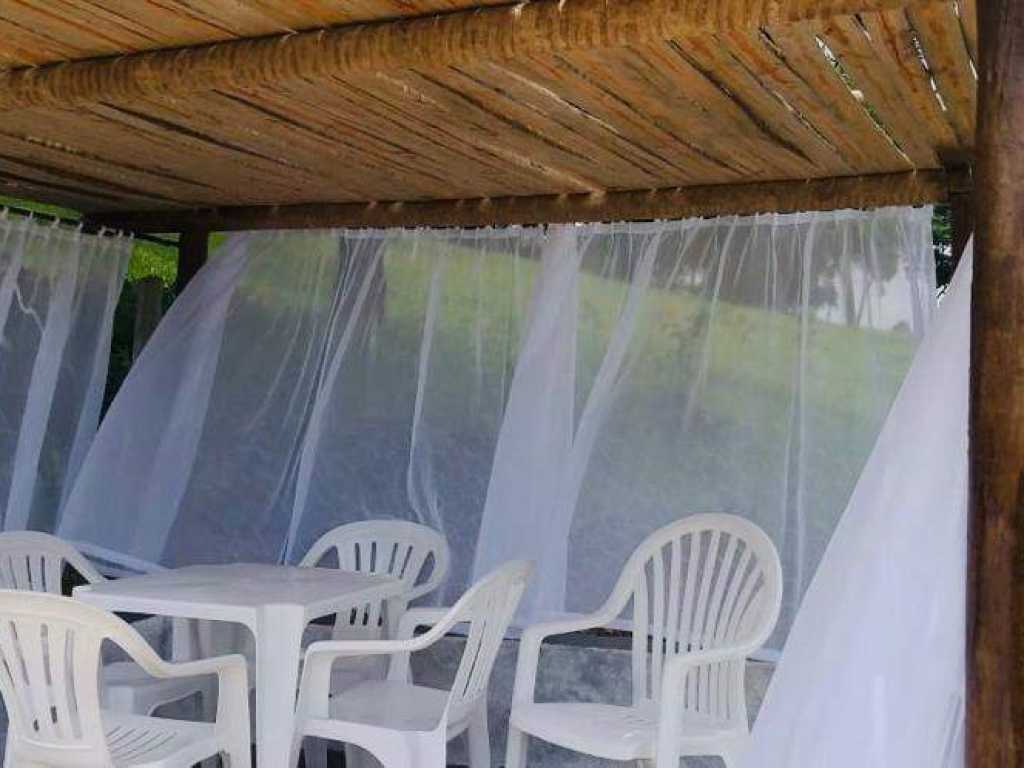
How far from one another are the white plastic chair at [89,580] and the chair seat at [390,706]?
587mm

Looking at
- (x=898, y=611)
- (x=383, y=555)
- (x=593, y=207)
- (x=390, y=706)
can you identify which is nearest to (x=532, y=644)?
(x=390, y=706)

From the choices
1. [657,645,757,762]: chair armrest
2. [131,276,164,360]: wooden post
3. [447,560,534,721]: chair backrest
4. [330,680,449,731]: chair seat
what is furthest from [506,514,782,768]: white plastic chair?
[131,276,164,360]: wooden post

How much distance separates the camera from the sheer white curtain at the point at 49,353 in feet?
18.5

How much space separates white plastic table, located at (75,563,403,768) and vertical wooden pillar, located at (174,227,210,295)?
2431mm

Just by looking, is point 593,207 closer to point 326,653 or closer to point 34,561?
point 326,653

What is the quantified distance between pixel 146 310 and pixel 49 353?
29.3 inches

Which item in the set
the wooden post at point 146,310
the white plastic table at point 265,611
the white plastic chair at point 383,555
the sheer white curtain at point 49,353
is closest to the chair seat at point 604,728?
the white plastic table at point 265,611

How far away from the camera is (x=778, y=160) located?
13.9 feet

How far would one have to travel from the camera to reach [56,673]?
299cm

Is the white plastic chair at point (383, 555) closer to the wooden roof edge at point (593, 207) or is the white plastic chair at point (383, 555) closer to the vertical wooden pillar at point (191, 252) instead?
the wooden roof edge at point (593, 207)

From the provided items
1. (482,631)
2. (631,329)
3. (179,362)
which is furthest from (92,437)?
(482,631)

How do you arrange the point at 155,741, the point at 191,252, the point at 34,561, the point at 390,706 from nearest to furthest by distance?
1. the point at 155,741
2. the point at 390,706
3. the point at 34,561
4. the point at 191,252

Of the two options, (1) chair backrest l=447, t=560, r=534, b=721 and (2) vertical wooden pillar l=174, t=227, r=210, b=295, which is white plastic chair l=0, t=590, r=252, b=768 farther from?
(2) vertical wooden pillar l=174, t=227, r=210, b=295

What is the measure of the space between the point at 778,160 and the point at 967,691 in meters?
2.53
